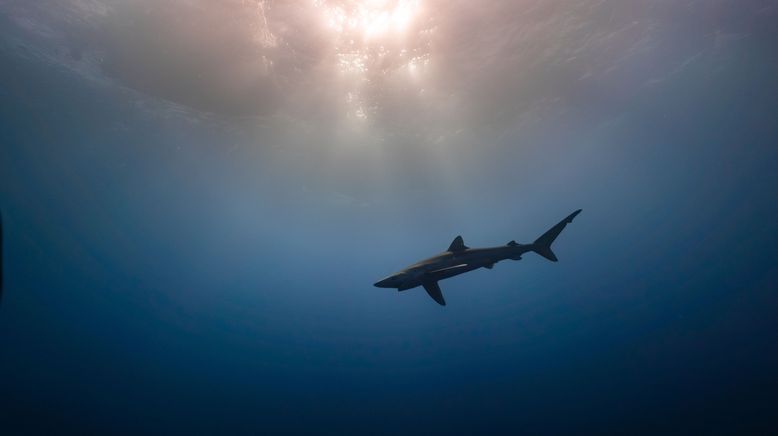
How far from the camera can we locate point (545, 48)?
1764 centimetres

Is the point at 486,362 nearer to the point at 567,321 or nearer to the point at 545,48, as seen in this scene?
the point at 567,321

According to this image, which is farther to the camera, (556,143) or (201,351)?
(201,351)

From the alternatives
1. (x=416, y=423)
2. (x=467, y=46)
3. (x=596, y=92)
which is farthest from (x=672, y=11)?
(x=416, y=423)

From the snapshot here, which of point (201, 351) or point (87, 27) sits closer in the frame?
point (87, 27)

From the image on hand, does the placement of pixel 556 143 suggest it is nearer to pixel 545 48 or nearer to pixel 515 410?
pixel 545 48

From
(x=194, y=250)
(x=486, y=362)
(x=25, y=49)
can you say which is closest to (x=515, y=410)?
(x=486, y=362)

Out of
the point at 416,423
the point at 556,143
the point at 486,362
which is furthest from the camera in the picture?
the point at 486,362

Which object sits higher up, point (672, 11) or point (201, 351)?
point (201, 351)

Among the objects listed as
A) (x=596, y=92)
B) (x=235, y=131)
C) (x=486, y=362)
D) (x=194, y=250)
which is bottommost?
(x=486, y=362)

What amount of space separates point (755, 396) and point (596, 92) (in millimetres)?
20407

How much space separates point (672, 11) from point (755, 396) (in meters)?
21.6

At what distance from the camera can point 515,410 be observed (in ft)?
81.2

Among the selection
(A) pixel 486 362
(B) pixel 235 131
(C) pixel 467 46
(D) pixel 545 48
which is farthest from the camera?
(A) pixel 486 362

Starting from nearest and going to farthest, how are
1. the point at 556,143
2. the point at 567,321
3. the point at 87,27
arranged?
the point at 87,27 < the point at 556,143 < the point at 567,321
